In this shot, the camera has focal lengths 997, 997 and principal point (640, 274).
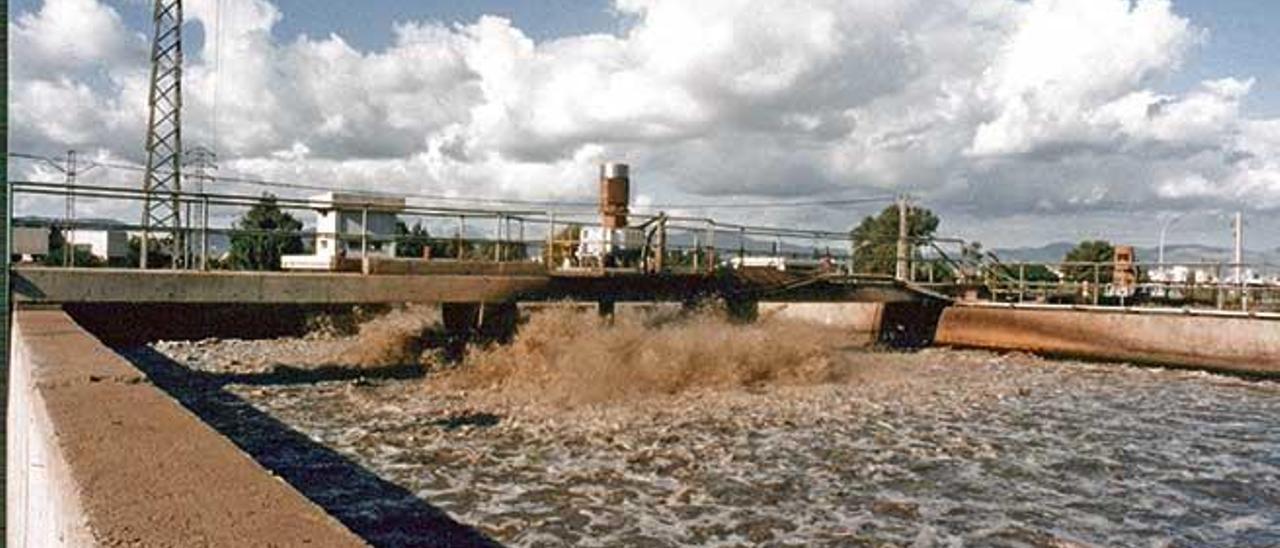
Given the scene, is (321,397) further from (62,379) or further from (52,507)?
(52,507)

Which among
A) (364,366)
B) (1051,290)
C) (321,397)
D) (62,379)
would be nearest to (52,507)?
(62,379)

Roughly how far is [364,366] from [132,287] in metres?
5.39

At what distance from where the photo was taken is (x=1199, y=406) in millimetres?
15781

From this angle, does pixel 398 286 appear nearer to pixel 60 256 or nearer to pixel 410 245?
pixel 60 256

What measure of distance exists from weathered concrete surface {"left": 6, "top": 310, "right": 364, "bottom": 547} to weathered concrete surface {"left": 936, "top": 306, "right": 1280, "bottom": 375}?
2070cm

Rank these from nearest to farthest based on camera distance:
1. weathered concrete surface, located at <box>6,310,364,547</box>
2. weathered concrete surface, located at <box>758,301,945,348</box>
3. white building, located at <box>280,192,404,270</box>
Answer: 1. weathered concrete surface, located at <box>6,310,364,547</box>
2. white building, located at <box>280,192,404,270</box>
3. weathered concrete surface, located at <box>758,301,945,348</box>

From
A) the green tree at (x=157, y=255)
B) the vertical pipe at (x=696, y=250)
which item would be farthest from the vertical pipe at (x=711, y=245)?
the green tree at (x=157, y=255)

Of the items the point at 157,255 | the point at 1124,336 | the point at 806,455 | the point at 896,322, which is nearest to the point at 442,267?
the point at 806,455

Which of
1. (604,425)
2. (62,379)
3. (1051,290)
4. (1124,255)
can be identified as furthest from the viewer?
(1124,255)

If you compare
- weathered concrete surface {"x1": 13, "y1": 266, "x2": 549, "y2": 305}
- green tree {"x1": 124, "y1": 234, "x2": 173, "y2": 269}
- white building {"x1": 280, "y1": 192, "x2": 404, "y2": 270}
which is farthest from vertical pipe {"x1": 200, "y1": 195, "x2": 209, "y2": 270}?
green tree {"x1": 124, "y1": 234, "x2": 173, "y2": 269}

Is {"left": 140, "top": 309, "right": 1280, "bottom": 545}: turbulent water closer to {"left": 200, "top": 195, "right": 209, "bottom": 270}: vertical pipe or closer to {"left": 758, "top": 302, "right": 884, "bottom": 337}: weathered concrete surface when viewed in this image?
{"left": 200, "top": 195, "right": 209, "bottom": 270}: vertical pipe

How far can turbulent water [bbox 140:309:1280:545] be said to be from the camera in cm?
818

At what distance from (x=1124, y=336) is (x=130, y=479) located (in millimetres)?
22451

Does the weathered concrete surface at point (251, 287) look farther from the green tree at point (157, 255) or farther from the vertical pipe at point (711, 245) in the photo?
the green tree at point (157, 255)
